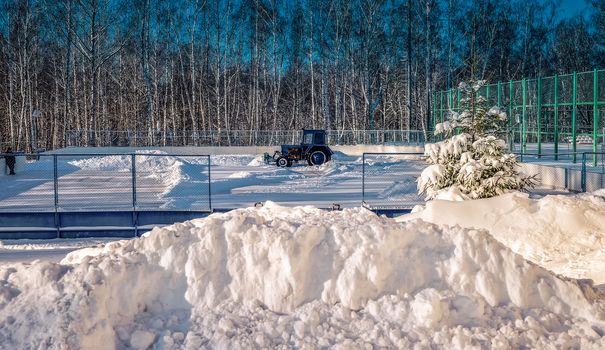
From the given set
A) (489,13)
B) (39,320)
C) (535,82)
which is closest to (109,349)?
(39,320)

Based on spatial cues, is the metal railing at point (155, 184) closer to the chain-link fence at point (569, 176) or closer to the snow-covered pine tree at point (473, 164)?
the chain-link fence at point (569, 176)

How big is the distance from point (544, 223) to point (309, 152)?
2219 centimetres

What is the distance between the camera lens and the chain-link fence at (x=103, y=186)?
53.4ft

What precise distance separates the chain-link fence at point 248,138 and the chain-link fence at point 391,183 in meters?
8.44

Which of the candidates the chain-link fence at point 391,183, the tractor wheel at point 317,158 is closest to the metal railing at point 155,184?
the chain-link fence at point 391,183

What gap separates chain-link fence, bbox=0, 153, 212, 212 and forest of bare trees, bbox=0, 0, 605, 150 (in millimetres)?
11607

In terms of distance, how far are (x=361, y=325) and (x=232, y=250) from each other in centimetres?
129

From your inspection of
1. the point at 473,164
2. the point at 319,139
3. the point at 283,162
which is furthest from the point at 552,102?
the point at 473,164

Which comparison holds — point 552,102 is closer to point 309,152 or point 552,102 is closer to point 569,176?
point 569,176

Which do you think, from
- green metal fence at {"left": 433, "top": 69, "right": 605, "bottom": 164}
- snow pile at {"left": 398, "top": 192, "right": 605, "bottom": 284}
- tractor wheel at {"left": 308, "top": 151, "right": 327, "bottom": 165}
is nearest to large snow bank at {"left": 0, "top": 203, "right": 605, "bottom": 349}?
snow pile at {"left": 398, "top": 192, "right": 605, "bottom": 284}

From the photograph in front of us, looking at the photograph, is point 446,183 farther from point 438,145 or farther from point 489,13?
point 489,13

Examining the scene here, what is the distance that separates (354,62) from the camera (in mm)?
48750

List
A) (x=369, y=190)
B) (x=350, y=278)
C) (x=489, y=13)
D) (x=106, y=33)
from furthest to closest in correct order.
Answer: (x=489, y=13) → (x=106, y=33) → (x=369, y=190) → (x=350, y=278)

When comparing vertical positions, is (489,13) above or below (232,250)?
above
